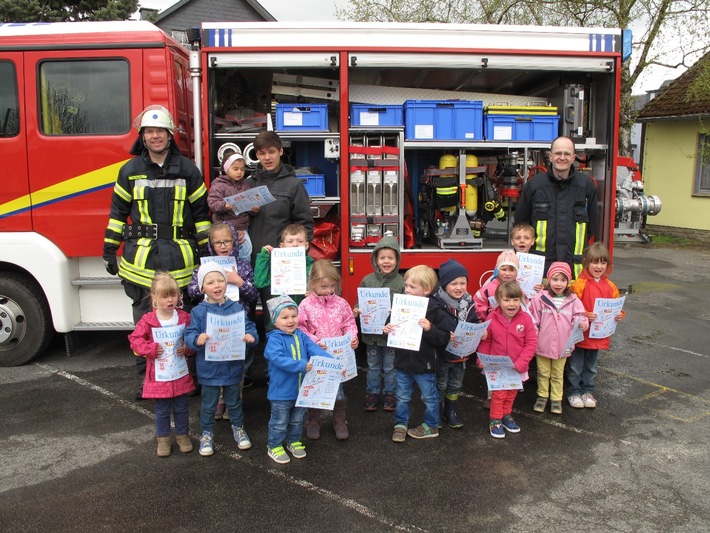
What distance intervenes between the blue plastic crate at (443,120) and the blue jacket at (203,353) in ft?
8.30

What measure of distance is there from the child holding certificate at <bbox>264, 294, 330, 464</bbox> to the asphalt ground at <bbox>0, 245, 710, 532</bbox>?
129 mm

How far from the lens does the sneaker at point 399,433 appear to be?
4.04 meters

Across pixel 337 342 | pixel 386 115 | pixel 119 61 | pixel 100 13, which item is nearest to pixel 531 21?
pixel 100 13

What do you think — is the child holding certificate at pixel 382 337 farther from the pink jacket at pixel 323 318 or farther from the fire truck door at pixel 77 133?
the fire truck door at pixel 77 133

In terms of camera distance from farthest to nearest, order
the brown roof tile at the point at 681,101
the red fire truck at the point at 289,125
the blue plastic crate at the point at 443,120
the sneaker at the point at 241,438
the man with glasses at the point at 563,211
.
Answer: the brown roof tile at the point at 681,101 → the blue plastic crate at the point at 443,120 → the red fire truck at the point at 289,125 → the man with glasses at the point at 563,211 → the sneaker at the point at 241,438

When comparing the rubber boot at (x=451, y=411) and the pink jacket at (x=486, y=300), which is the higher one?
the pink jacket at (x=486, y=300)

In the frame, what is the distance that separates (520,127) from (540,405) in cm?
250

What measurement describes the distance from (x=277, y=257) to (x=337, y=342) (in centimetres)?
81

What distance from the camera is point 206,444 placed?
12.7 ft

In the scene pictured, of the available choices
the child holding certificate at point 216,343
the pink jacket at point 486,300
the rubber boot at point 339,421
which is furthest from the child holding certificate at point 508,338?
the child holding certificate at point 216,343

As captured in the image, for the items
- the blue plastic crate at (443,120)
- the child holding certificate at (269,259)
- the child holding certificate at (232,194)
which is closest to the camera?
the child holding certificate at (269,259)

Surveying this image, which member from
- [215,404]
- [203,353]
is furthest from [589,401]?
[203,353]

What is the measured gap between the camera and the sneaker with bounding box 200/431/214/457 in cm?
386

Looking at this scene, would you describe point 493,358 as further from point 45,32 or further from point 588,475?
point 45,32
